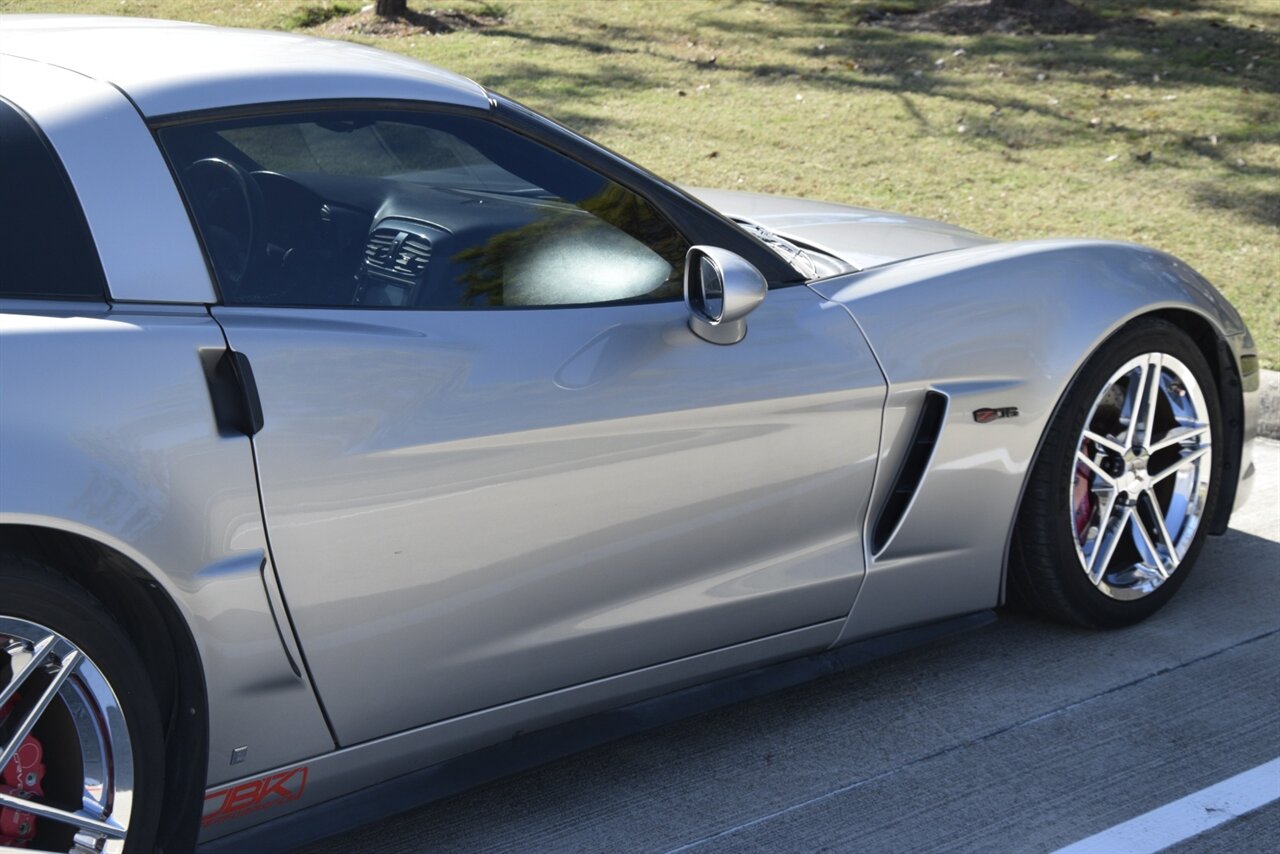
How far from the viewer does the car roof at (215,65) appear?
2.58 metres

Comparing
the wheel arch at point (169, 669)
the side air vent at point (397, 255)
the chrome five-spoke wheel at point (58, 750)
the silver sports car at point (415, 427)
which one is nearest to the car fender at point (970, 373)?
the silver sports car at point (415, 427)

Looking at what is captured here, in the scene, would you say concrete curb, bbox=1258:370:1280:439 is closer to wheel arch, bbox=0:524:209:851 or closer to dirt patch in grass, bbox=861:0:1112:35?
wheel arch, bbox=0:524:209:851

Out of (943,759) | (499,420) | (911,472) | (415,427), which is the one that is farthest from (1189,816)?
(415,427)

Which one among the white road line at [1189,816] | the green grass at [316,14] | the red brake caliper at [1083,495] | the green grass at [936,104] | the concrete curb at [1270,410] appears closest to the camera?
the white road line at [1189,816]

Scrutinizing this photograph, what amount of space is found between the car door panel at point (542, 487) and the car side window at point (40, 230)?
0.81 feet

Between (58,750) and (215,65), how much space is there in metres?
1.26

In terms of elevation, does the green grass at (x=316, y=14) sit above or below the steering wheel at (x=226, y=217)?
below

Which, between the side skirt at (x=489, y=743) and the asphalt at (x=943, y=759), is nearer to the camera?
the side skirt at (x=489, y=743)

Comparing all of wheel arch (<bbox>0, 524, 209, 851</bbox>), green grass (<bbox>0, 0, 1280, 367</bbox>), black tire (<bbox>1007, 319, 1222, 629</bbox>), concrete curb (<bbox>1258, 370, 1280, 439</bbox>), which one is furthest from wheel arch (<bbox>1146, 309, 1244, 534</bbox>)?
wheel arch (<bbox>0, 524, 209, 851</bbox>)

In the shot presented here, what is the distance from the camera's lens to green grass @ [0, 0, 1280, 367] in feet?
26.0

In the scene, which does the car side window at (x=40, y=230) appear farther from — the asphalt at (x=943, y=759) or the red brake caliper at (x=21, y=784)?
the asphalt at (x=943, y=759)

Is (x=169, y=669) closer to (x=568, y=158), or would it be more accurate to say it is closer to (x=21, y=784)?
(x=21, y=784)

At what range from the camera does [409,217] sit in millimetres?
2955

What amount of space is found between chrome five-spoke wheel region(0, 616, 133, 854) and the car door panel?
0.36 metres
